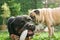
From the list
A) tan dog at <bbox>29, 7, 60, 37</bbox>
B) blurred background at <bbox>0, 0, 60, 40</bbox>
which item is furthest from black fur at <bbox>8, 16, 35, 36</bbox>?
blurred background at <bbox>0, 0, 60, 40</bbox>

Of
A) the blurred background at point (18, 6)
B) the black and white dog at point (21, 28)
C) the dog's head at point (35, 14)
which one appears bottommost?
the blurred background at point (18, 6)

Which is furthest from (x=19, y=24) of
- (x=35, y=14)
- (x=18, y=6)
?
(x=18, y=6)

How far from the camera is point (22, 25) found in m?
3.30

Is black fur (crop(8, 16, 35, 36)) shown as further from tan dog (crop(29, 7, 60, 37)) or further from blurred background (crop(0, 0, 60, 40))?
blurred background (crop(0, 0, 60, 40))

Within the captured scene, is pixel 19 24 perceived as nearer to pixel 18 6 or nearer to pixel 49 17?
pixel 49 17

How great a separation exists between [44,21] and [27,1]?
3.77m

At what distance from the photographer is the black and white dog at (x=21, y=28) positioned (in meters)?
3.28

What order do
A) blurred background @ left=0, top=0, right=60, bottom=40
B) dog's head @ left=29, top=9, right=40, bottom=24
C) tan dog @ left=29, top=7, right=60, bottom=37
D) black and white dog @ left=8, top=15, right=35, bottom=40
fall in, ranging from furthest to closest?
blurred background @ left=0, top=0, right=60, bottom=40
tan dog @ left=29, top=7, right=60, bottom=37
dog's head @ left=29, top=9, right=40, bottom=24
black and white dog @ left=8, top=15, right=35, bottom=40

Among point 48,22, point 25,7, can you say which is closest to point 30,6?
point 25,7

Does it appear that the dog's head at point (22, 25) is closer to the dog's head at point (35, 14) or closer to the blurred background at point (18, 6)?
the dog's head at point (35, 14)

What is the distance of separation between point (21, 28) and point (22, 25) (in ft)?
0.13

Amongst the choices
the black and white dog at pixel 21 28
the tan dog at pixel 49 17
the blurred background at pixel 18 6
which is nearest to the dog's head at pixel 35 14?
the tan dog at pixel 49 17

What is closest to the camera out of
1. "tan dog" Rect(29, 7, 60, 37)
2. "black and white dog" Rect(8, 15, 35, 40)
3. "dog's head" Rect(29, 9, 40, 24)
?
"black and white dog" Rect(8, 15, 35, 40)

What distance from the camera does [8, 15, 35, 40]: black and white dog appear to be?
3.28m
